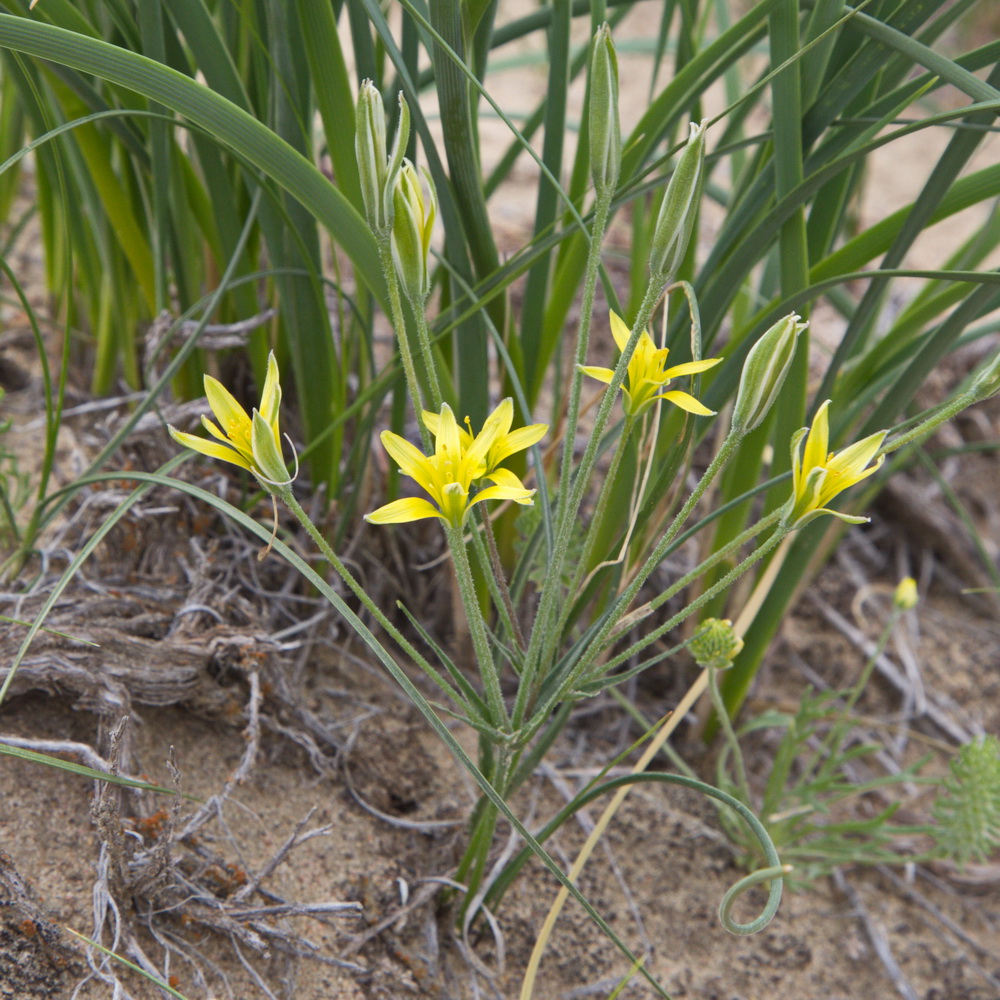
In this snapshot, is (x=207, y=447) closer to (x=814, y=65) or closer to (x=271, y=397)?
(x=271, y=397)

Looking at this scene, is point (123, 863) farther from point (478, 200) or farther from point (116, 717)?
point (478, 200)

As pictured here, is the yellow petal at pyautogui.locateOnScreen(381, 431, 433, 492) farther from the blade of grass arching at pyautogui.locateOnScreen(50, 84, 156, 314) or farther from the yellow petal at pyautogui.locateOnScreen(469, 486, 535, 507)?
the blade of grass arching at pyautogui.locateOnScreen(50, 84, 156, 314)

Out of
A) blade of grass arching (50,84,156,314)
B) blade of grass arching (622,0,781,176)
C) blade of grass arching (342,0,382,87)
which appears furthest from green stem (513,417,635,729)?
blade of grass arching (50,84,156,314)

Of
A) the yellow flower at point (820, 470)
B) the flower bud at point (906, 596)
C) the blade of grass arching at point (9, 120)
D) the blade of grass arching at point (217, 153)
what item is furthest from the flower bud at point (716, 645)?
the blade of grass arching at point (9, 120)

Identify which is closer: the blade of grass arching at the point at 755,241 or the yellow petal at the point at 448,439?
the yellow petal at the point at 448,439

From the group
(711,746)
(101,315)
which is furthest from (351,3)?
(711,746)

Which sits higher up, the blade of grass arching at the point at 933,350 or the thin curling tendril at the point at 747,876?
the blade of grass arching at the point at 933,350

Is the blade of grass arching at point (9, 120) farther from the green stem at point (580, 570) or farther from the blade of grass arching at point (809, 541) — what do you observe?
the blade of grass arching at point (809, 541)
